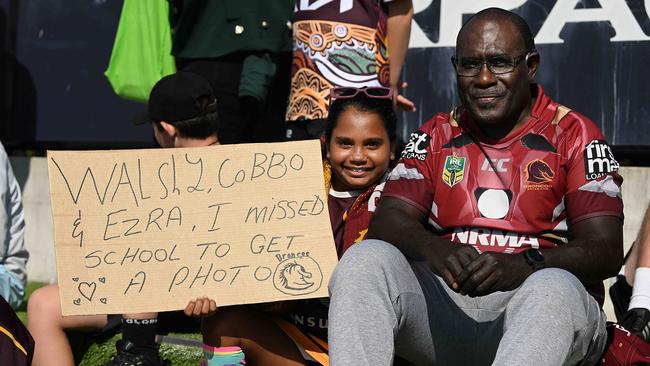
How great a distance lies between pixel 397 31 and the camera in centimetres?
488

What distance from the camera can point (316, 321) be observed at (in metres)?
4.00

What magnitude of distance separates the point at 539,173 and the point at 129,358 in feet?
5.66

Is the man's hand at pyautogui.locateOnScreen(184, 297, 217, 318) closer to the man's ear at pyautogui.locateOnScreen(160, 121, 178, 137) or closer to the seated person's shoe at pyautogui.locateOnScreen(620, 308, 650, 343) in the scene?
the man's ear at pyautogui.locateOnScreen(160, 121, 178, 137)

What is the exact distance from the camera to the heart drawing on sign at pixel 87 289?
12.2ft

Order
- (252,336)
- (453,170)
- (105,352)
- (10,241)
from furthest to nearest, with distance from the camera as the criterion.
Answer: (10,241) < (105,352) < (252,336) < (453,170)

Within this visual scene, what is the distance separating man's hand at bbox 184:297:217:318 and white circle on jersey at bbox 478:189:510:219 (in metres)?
0.96

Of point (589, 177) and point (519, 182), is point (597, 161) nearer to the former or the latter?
point (589, 177)

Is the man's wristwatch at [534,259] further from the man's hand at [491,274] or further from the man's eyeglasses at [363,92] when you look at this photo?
the man's eyeglasses at [363,92]

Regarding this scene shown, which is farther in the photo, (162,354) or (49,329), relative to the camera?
(162,354)

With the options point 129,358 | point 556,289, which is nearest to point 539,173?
point 556,289

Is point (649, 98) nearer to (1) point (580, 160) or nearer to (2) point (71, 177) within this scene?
(1) point (580, 160)

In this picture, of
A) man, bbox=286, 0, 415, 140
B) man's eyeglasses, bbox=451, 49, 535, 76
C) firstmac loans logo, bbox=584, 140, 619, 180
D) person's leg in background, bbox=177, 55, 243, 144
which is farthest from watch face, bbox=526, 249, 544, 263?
person's leg in background, bbox=177, 55, 243, 144

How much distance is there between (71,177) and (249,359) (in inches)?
35.8

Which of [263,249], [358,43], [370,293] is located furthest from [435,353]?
[358,43]
